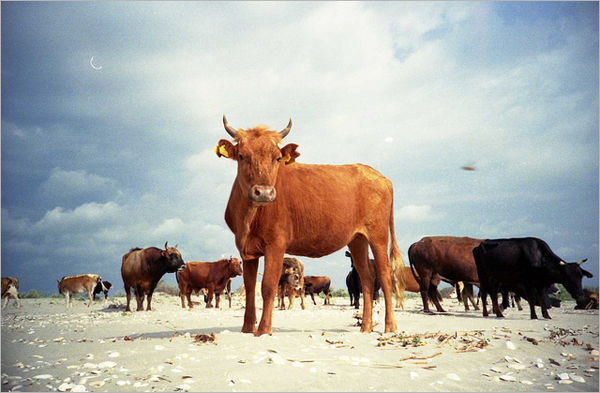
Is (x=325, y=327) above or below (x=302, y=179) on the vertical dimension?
below

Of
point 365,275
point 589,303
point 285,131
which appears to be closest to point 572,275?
point 589,303

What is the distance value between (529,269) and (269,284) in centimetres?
734

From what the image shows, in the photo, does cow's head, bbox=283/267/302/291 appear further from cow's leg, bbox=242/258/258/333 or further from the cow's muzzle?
the cow's muzzle

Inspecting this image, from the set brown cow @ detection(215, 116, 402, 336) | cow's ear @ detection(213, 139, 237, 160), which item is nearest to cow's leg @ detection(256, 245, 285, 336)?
brown cow @ detection(215, 116, 402, 336)

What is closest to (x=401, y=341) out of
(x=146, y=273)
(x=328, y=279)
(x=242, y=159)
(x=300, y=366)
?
(x=300, y=366)

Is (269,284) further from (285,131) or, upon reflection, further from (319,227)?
(285,131)

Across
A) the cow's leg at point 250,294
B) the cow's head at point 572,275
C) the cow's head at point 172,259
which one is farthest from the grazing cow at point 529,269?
the cow's head at point 172,259

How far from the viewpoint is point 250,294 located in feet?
21.9

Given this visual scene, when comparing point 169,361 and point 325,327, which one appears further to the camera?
point 325,327

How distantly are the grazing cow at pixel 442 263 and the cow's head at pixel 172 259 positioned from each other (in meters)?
7.97

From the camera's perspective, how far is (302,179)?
273 inches

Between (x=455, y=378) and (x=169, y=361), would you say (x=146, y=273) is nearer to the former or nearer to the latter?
(x=169, y=361)

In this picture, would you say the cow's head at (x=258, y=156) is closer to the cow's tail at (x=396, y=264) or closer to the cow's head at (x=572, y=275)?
the cow's tail at (x=396, y=264)

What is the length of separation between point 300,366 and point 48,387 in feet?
7.54
